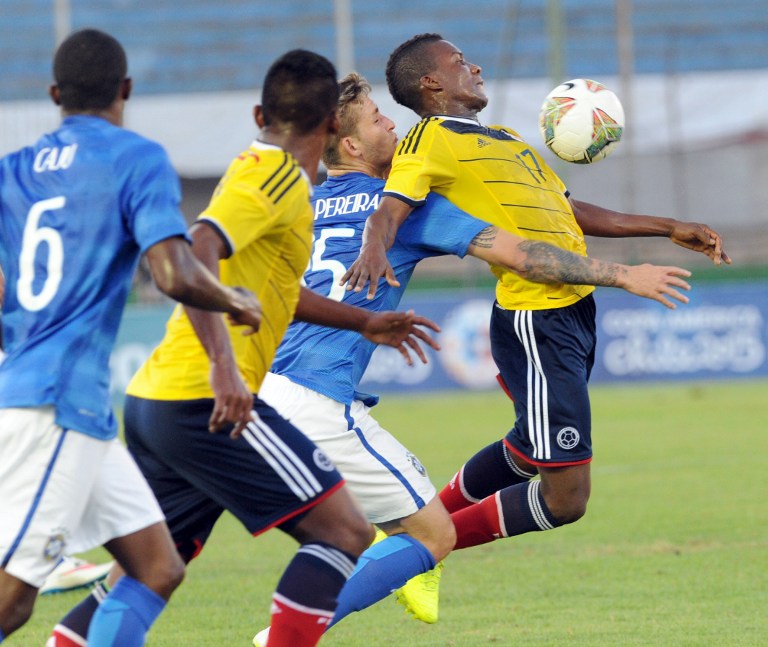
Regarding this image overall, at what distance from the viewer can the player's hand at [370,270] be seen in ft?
17.9

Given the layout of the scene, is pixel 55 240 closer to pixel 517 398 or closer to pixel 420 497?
pixel 420 497

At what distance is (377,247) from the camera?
5547mm

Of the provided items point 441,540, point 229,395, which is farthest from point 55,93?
point 441,540

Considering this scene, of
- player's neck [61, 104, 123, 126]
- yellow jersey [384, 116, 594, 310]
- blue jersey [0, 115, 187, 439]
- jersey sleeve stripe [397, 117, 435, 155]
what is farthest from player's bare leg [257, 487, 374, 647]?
jersey sleeve stripe [397, 117, 435, 155]

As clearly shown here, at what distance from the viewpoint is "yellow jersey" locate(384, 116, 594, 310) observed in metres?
6.03

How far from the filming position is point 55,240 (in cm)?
398

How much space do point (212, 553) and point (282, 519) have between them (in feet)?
15.2

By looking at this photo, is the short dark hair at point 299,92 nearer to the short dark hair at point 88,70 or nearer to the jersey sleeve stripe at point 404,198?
the short dark hair at point 88,70

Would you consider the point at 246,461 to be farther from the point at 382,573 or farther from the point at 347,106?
the point at 347,106

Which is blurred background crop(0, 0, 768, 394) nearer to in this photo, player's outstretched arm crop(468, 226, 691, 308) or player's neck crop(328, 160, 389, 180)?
player's neck crop(328, 160, 389, 180)

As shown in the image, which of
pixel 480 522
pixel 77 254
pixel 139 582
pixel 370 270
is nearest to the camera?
pixel 77 254

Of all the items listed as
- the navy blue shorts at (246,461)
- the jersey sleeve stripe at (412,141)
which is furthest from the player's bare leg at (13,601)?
the jersey sleeve stripe at (412,141)

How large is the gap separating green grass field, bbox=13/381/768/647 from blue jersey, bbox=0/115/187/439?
7.47ft

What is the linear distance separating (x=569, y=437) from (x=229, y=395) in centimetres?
256
